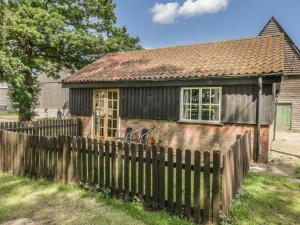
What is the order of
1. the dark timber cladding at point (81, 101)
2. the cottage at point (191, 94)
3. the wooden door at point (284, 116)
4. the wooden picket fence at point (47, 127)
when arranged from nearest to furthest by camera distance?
the wooden picket fence at point (47, 127), the cottage at point (191, 94), the dark timber cladding at point (81, 101), the wooden door at point (284, 116)

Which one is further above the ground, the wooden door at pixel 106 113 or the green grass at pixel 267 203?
the wooden door at pixel 106 113

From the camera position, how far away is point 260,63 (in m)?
9.87

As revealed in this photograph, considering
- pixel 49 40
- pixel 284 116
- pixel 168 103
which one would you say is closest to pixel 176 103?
pixel 168 103

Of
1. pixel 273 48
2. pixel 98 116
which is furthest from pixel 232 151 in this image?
pixel 98 116

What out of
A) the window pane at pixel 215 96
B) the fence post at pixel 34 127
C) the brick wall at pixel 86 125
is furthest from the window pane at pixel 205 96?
the fence post at pixel 34 127

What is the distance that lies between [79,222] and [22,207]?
1.35 meters

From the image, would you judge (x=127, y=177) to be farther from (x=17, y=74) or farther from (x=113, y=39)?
(x=113, y=39)

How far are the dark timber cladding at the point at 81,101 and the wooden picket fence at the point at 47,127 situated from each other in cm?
63

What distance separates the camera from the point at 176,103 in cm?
1098

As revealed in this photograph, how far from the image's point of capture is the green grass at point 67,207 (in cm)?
440

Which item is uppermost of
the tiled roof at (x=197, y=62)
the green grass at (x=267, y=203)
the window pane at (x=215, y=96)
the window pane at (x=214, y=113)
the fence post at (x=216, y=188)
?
the tiled roof at (x=197, y=62)

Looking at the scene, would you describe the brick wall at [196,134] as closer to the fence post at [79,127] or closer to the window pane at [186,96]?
the window pane at [186,96]

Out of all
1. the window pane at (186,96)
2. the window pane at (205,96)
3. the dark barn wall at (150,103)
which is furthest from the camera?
the dark barn wall at (150,103)

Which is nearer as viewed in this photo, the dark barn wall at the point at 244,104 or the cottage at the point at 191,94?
the dark barn wall at the point at 244,104
